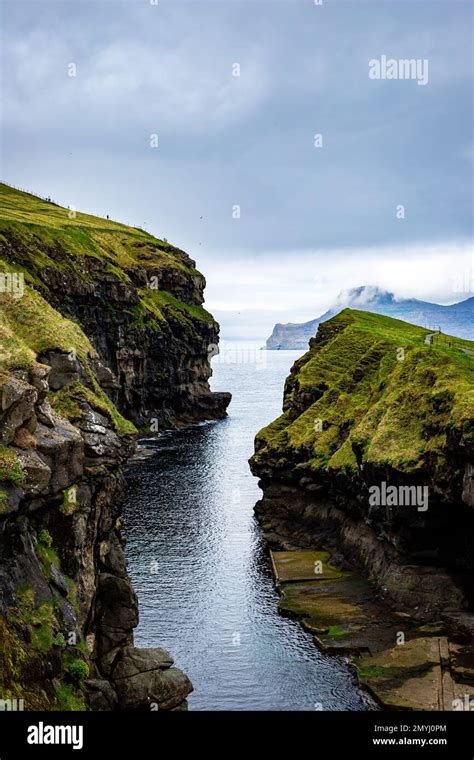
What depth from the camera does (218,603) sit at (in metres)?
80.2

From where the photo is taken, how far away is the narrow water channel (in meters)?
61.1

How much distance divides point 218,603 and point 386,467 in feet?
73.9

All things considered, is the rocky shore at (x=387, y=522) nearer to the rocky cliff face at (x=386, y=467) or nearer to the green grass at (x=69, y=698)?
the rocky cliff face at (x=386, y=467)

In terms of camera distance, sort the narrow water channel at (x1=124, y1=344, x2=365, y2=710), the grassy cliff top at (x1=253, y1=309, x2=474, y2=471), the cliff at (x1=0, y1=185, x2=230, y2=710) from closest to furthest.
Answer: the cliff at (x1=0, y1=185, x2=230, y2=710), the narrow water channel at (x1=124, y1=344, x2=365, y2=710), the grassy cliff top at (x1=253, y1=309, x2=474, y2=471)

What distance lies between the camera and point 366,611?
73375 mm

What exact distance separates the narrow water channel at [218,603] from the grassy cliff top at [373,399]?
14.3 m

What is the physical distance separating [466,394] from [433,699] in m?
28.0

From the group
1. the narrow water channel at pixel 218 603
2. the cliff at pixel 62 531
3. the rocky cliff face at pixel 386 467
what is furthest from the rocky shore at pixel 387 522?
the cliff at pixel 62 531

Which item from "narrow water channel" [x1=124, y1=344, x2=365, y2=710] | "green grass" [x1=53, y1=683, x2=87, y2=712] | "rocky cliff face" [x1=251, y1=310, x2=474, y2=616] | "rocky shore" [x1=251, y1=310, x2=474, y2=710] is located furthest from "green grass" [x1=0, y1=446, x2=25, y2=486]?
"rocky cliff face" [x1=251, y1=310, x2=474, y2=616]

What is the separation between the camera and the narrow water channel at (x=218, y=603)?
6109cm

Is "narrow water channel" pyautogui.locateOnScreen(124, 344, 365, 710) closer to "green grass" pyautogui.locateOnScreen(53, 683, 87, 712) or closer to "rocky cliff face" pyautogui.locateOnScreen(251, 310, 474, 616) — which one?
"rocky cliff face" pyautogui.locateOnScreen(251, 310, 474, 616)

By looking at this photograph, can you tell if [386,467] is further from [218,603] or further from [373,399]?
[373,399]

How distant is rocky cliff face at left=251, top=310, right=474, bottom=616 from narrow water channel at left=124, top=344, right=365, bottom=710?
9.09 meters

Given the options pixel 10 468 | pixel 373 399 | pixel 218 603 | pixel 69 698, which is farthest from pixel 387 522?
pixel 10 468
